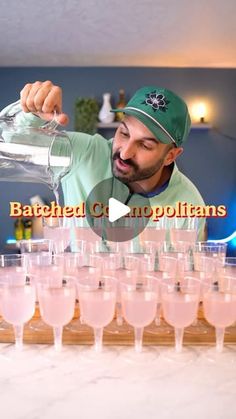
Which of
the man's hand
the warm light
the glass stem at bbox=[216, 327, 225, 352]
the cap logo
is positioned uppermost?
the warm light

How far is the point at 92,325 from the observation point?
1120 mm

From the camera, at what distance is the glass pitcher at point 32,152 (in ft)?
4.78

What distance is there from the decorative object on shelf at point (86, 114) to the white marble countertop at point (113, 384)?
8.93 feet

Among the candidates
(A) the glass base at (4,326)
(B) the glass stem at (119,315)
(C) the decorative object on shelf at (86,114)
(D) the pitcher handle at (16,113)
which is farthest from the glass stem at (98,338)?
(C) the decorative object on shelf at (86,114)

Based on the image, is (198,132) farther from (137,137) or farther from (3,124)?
(3,124)

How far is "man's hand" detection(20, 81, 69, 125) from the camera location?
5.13ft

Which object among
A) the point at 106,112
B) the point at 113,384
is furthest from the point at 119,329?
the point at 106,112

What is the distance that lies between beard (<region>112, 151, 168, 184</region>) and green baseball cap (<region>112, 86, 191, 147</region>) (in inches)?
6.8

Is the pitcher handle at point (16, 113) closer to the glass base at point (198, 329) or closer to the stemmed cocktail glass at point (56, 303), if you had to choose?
the stemmed cocktail glass at point (56, 303)

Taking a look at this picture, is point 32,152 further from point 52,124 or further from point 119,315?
point 119,315

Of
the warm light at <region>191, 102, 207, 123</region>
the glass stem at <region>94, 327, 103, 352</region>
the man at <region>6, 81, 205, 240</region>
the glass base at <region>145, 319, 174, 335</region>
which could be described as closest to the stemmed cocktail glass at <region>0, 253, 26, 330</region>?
the glass stem at <region>94, 327, 103, 352</region>

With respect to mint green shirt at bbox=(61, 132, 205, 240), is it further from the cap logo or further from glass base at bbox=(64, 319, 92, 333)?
glass base at bbox=(64, 319, 92, 333)

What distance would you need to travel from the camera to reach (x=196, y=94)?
390 centimetres

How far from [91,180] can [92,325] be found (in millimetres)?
1027
